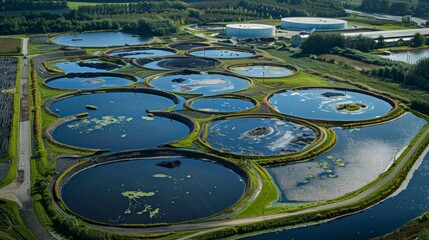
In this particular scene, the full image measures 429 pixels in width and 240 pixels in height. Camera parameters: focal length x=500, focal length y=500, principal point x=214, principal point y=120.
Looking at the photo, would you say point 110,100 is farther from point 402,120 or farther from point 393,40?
point 393,40

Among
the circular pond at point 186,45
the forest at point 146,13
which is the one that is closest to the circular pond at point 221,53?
the circular pond at point 186,45

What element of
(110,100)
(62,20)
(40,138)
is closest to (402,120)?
(110,100)

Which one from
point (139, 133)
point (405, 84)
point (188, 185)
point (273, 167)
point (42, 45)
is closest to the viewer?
point (188, 185)

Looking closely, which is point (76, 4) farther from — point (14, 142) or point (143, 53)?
point (14, 142)

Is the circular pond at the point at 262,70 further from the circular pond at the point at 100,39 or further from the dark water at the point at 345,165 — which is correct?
the circular pond at the point at 100,39

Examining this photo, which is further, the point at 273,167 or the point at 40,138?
the point at 40,138

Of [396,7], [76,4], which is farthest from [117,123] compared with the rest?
[396,7]
